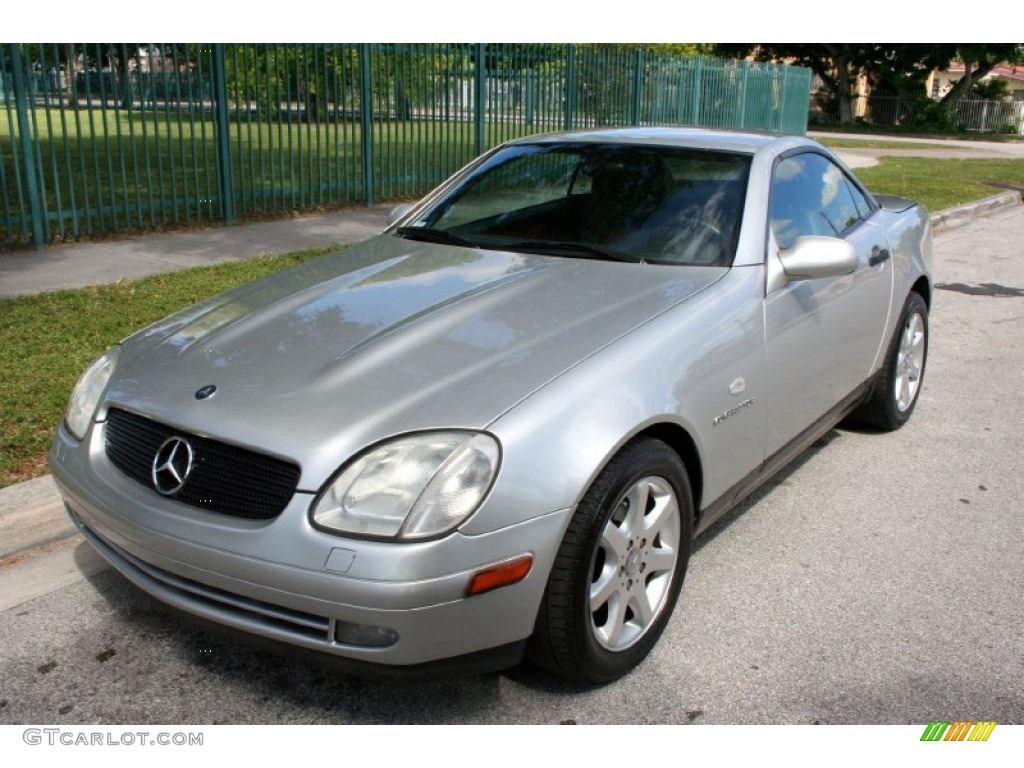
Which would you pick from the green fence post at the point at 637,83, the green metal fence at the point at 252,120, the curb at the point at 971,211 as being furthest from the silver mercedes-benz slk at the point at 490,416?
the green fence post at the point at 637,83

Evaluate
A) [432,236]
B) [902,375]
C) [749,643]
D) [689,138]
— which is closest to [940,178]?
[902,375]

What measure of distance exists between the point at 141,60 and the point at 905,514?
8.02m

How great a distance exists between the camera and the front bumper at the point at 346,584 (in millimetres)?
2402

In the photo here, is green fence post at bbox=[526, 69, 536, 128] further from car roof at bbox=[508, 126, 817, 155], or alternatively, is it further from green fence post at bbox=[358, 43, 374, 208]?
car roof at bbox=[508, 126, 817, 155]

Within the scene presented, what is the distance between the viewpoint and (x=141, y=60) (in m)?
9.30

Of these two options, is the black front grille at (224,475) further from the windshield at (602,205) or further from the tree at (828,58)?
the tree at (828,58)

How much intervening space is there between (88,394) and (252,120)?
789cm

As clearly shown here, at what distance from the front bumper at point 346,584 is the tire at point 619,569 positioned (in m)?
0.09

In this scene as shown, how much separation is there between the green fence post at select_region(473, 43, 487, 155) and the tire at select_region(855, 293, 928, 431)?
8553 millimetres

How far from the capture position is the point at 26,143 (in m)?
8.38

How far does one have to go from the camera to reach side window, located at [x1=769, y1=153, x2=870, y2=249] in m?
4.01

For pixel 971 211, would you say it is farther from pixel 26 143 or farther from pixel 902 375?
pixel 26 143

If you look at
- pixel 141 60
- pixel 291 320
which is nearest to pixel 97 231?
pixel 141 60
